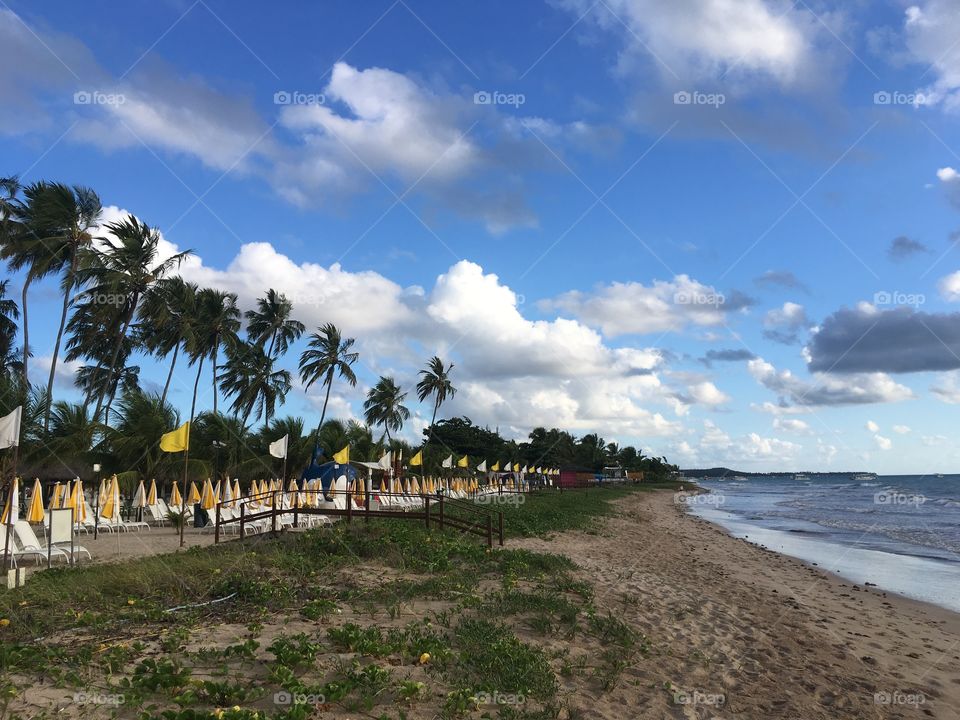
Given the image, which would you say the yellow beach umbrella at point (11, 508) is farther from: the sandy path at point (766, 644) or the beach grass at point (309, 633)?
the sandy path at point (766, 644)

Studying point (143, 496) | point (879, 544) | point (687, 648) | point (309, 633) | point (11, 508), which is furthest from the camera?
point (879, 544)

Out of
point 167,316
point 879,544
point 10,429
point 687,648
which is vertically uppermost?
point 167,316

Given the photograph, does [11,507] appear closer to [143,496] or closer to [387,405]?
[143,496]

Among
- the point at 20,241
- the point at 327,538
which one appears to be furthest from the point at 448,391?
the point at 327,538

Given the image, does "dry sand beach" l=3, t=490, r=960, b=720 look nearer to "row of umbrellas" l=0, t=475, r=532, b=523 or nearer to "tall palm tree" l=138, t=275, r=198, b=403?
"row of umbrellas" l=0, t=475, r=532, b=523

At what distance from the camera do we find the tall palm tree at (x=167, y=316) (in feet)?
101

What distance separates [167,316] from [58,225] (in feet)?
19.8

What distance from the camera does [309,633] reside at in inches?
289

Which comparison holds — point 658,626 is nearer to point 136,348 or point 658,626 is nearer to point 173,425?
point 173,425

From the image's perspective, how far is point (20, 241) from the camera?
2755 centimetres

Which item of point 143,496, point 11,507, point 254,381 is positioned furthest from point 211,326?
point 11,507

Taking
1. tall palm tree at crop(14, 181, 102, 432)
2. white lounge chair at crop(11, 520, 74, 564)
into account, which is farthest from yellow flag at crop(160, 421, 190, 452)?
tall palm tree at crop(14, 181, 102, 432)

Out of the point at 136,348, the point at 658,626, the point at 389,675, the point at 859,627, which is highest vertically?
the point at 136,348

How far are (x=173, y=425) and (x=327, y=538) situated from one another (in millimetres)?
18805
